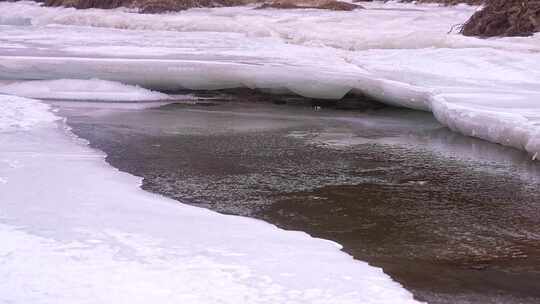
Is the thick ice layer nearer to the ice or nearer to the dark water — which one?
the dark water

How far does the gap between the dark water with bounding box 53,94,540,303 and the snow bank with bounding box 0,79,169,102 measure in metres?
0.86

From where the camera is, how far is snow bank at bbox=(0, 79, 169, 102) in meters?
8.37

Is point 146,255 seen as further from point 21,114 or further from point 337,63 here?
point 337,63

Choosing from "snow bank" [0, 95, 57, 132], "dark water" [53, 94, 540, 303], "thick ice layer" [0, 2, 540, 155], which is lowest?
"dark water" [53, 94, 540, 303]

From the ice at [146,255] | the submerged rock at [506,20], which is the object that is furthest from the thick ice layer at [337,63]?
the ice at [146,255]

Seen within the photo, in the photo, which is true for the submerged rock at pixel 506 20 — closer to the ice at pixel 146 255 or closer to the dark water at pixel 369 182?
the dark water at pixel 369 182

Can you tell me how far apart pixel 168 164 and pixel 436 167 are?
1.72m

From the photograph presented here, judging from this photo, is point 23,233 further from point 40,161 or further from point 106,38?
point 106,38

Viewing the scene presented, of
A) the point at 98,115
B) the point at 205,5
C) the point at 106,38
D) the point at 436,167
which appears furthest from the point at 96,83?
the point at 205,5

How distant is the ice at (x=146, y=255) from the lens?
2689 millimetres

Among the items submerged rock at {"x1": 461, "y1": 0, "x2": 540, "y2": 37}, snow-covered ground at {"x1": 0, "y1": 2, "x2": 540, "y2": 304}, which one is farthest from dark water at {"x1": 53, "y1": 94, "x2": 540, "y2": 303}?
submerged rock at {"x1": 461, "y1": 0, "x2": 540, "y2": 37}

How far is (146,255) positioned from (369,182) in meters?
1.98

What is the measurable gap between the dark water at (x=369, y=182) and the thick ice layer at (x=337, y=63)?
0.25 metres

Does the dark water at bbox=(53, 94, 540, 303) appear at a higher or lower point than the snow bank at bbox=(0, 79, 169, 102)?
lower
